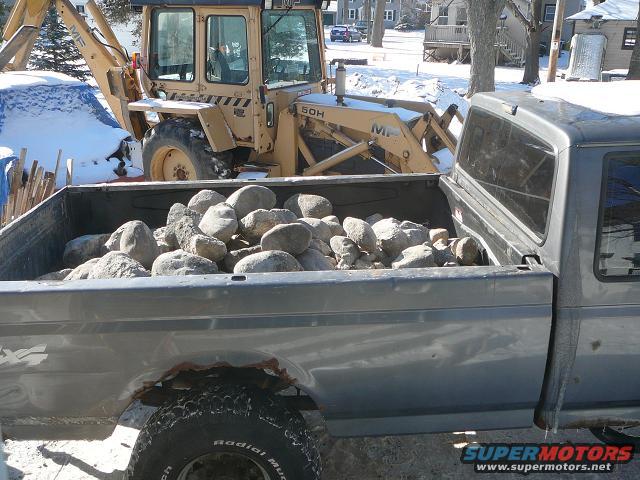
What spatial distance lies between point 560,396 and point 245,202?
2092 mm

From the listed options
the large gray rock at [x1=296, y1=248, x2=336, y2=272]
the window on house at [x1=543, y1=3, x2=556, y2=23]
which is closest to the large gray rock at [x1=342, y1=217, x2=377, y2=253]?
the large gray rock at [x1=296, y1=248, x2=336, y2=272]

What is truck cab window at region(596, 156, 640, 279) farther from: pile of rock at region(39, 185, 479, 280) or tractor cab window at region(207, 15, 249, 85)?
tractor cab window at region(207, 15, 249, 85)

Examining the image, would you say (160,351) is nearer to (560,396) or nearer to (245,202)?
(245,202)

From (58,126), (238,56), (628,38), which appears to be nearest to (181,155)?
(238,56)

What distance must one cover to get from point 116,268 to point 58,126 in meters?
7.00

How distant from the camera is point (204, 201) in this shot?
3.96 meters

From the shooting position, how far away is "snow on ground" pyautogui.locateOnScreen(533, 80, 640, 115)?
115 inches

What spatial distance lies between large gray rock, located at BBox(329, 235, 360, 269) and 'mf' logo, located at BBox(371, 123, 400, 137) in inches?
134

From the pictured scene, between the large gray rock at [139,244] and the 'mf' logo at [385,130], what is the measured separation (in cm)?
394

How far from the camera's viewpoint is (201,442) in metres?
2.60

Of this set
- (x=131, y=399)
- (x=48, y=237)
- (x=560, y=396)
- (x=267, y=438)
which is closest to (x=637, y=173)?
(x=560, y=396)

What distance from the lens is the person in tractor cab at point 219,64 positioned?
23.9 ft

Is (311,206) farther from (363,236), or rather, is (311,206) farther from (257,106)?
(257,106)

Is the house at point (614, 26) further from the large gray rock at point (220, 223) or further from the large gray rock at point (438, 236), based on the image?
the large gray rock at point (220, 223)
